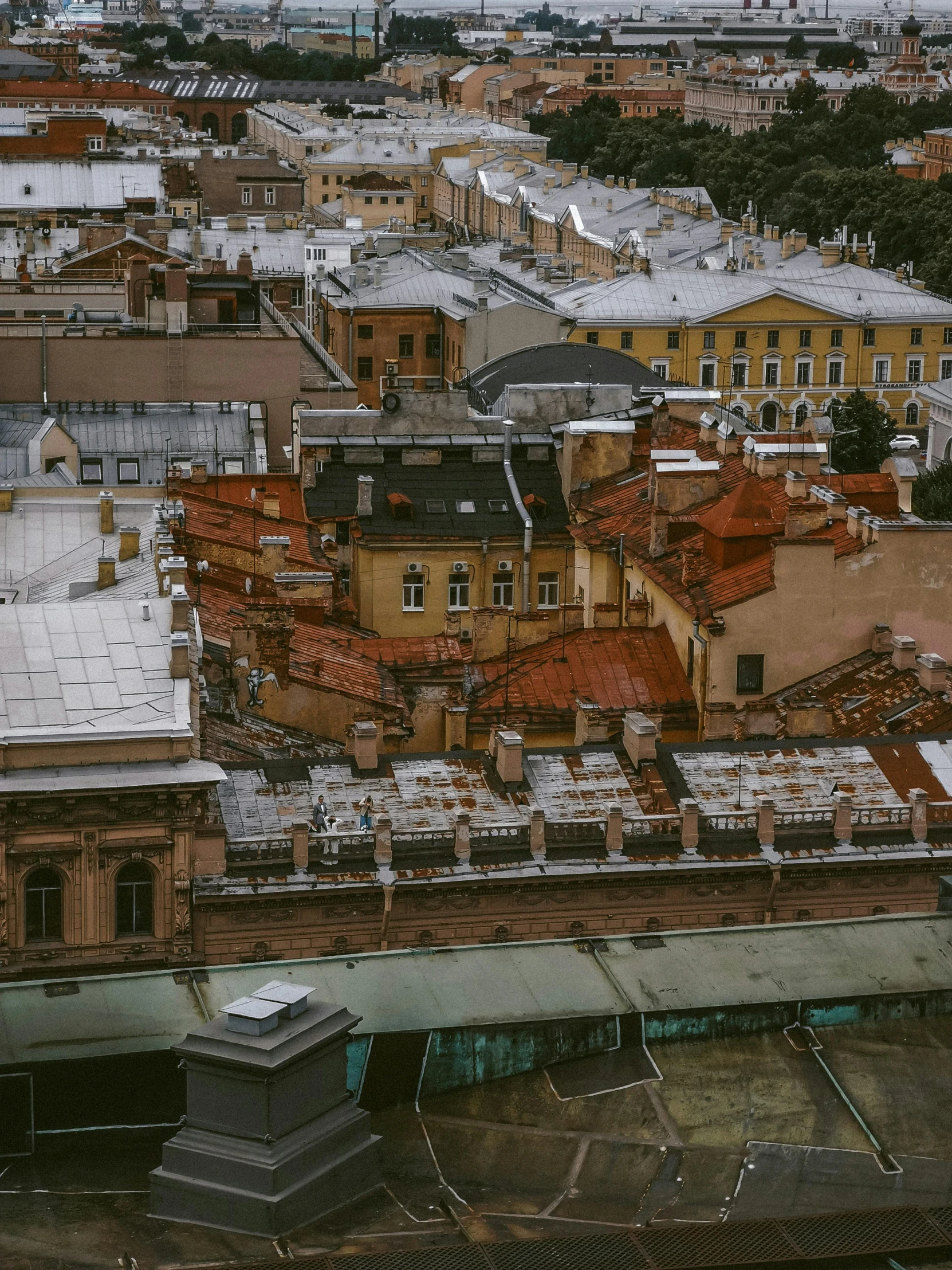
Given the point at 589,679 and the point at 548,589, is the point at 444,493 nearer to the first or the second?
the point at 548,589

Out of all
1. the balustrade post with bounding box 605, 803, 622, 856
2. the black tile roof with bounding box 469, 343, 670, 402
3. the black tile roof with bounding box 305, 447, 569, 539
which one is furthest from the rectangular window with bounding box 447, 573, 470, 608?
the balustrade post with bounding box 605, 803, 622, 856

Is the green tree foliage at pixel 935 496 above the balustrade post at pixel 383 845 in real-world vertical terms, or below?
below

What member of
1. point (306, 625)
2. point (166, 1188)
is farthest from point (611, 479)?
point (166, 1188)

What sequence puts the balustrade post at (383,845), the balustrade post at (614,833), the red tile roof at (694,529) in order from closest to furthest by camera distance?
the balustrade post at (383,845)
the balustrade post at (614,833)
the red tile roof at (694,529)

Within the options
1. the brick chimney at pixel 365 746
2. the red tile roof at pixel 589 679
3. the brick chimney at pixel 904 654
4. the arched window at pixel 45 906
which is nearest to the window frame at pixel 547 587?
the red tile roof at pixel 589 679

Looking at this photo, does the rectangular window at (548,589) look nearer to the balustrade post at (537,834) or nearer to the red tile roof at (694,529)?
the red tile roof at (694,529)

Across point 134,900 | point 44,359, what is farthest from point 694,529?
point 44,359
